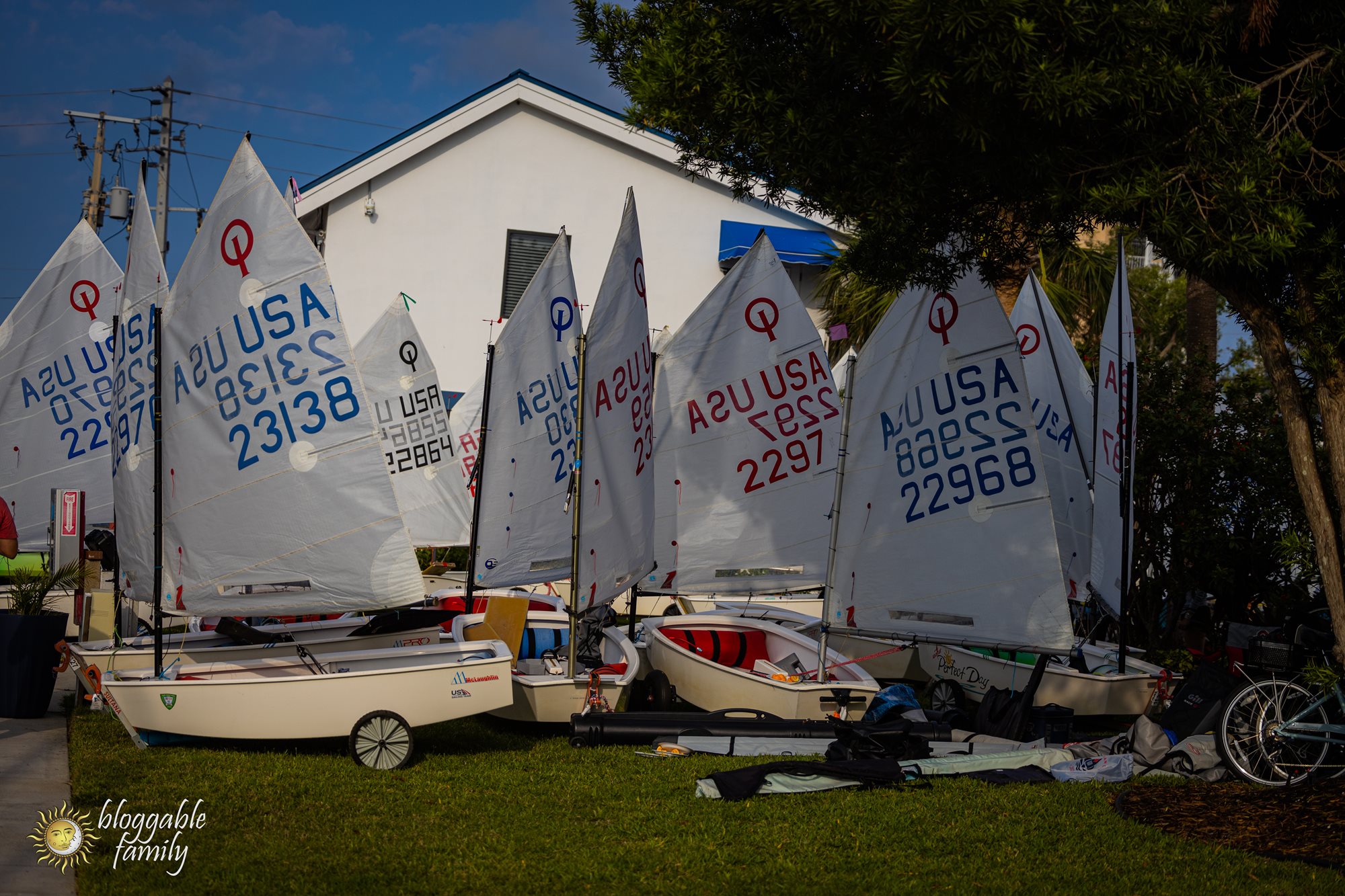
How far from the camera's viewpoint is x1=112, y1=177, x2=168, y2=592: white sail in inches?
339

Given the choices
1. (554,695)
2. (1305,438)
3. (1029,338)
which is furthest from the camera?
(1029,338)

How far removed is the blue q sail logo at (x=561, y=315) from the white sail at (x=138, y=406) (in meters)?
4.50

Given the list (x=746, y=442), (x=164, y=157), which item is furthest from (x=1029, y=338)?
(x=164, y=157)

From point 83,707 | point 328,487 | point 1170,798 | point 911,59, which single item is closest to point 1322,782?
point 1170,798

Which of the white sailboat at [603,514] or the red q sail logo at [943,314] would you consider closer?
the white sailboat at [603,514]

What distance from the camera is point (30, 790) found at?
7.16 metres

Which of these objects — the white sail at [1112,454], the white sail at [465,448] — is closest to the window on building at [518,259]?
the white sail at [465,448]

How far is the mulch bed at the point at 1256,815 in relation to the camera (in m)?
6.41

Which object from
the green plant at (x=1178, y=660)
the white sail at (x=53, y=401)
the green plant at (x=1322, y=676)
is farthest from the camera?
the white sail at (x=53, y=401)

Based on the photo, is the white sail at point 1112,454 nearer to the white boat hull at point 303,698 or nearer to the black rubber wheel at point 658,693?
the black rubber wheel at point 658,693

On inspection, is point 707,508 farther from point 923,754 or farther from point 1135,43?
point 1135,43

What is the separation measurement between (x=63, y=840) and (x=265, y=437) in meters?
3.34

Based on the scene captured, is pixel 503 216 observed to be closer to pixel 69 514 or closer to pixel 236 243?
pixel 69 514

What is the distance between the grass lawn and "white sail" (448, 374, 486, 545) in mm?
8660
